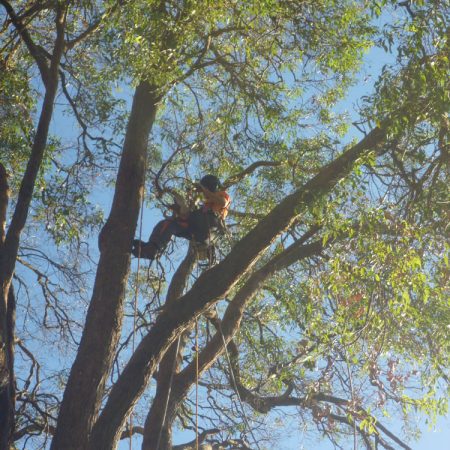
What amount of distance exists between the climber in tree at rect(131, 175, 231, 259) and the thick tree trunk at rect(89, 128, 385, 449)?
1.10m

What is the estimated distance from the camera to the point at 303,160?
795cm

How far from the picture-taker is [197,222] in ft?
22.5

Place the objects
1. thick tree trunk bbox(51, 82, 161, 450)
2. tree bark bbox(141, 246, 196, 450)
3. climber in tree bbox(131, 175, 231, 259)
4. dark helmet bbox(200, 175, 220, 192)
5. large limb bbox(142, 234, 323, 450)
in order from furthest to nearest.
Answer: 1. dark helmet bbox(200, 175, 220, 192)
2. climber in tree bbox(131, 175, 231, 259)
3. large limb bbox(142, 234, 323, 450)
4. tree bark bbox(141, 246, 196, 450)
5. thick tree trunk bbox(51, 82, 161, 450)

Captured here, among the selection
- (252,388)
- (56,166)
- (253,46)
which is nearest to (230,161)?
(253,46)

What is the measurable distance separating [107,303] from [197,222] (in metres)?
Result: 1.68

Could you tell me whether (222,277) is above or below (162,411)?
above

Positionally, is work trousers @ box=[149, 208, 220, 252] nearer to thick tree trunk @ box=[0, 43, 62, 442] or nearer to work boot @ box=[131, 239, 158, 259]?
work boot @ box=[131, 239, 158, 259]

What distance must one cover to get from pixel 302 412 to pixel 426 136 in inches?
146

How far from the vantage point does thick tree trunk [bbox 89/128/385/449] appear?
5.26 m

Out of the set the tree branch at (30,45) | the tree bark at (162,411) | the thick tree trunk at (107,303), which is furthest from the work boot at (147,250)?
the tree branch at (30,45)

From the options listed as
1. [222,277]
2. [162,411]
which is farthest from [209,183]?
[162,411]

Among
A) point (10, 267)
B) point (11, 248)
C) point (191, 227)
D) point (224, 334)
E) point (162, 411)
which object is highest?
point (191, 227)

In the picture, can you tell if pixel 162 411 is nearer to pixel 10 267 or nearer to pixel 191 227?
pixel 191 227

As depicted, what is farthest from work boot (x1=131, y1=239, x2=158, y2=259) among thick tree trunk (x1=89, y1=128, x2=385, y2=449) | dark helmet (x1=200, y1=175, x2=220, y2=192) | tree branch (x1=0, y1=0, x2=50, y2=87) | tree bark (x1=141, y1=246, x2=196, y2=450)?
tree branch (x1=0, y1=0, x2=50, y2=87)
